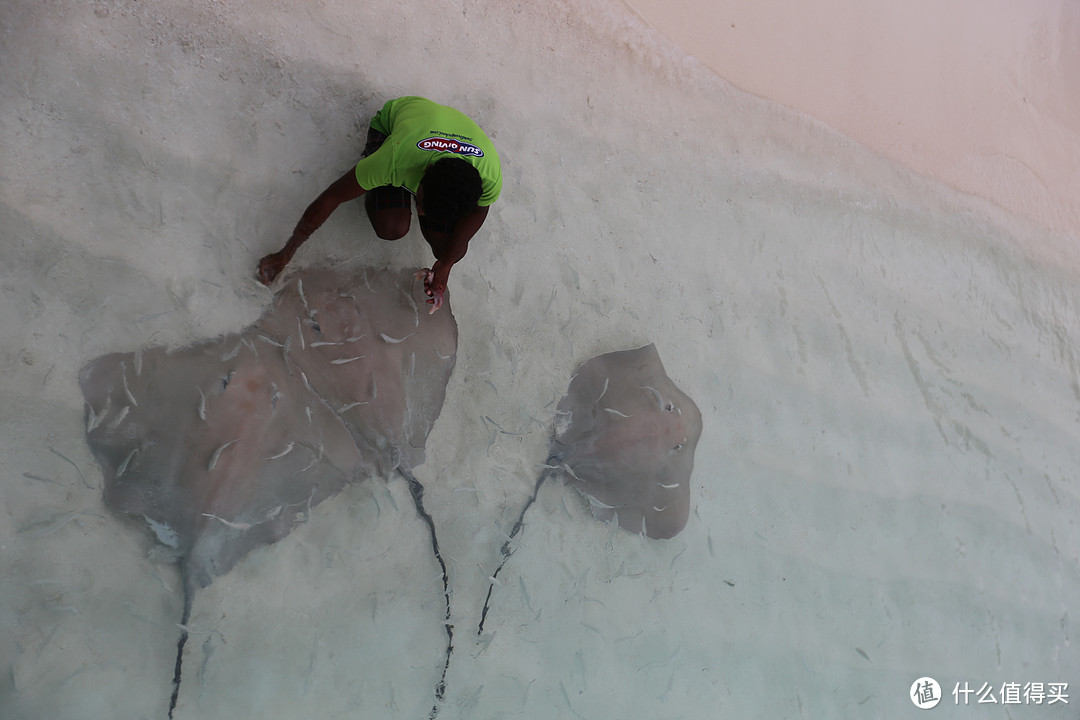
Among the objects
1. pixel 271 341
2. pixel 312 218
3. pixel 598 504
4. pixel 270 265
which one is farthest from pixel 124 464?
pixel 598 504

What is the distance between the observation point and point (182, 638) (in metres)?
1.20

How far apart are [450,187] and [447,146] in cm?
14

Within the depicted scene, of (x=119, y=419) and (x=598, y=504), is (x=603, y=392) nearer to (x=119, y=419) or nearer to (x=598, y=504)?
(x=598, y=504)

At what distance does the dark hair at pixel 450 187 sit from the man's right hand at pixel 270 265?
0.39 m

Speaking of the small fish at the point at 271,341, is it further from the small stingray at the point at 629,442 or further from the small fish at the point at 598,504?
the small fish at the point at 598,504

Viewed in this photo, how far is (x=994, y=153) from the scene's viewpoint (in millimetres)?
2211

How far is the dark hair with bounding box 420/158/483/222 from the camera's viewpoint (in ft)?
3.48

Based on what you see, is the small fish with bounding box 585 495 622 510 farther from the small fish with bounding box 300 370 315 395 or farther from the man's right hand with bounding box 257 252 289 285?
the man's right hand with bounding box 257 252 289 285

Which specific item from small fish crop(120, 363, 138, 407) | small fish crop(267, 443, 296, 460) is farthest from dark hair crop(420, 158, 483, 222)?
small fish crop(120, 363, 138, 407)

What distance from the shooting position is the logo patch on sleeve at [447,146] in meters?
1.14

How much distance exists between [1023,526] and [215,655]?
2.49 metres

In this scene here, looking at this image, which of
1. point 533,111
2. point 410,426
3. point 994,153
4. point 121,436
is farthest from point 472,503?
point 994,153

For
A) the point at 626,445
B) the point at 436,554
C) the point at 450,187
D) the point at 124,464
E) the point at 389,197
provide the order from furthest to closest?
the point at 626,445
the point at 436,554
the point at 389,197
the point at 124,464
the point at 450,187

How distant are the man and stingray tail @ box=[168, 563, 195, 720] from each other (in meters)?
0.64
